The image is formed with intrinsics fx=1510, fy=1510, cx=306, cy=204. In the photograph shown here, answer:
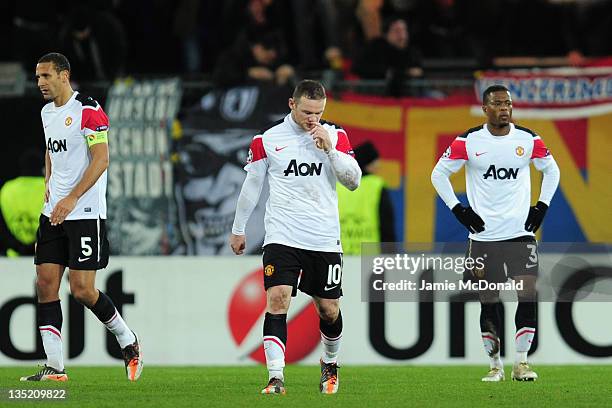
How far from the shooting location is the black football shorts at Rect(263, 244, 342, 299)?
10.2m

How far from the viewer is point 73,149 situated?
10984mm

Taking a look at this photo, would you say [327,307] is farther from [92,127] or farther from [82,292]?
[92,127]

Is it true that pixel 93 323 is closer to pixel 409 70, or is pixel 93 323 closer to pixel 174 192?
pixel 174 192

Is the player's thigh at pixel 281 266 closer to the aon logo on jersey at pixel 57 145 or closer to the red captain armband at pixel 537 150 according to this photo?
the aon logo on jersey at pixel 57 145

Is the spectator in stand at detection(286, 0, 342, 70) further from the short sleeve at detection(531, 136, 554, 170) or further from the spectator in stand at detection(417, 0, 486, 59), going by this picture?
the short sleeve at detection(531, 136, 554, 170)

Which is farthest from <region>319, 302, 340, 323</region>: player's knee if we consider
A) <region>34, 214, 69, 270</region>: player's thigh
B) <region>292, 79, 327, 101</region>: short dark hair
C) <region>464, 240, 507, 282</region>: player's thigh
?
<region>34, 214, 69, 270</region>: player's thigh

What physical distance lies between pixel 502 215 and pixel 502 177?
31cm

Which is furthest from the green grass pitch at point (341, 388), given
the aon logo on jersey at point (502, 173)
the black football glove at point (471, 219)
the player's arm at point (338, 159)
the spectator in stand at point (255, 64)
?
the spectator in stand at point (255, 64)

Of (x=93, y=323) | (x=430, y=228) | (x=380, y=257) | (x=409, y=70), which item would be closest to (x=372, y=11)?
(x=409, y=70)

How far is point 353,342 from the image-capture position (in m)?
14.2

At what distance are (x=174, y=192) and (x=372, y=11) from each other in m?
3.48

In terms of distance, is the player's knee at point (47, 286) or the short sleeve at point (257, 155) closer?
the short sleeve at point (257, 155)

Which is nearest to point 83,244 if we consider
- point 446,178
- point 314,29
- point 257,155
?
point 257,155

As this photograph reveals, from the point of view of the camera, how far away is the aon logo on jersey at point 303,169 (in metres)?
10.3
